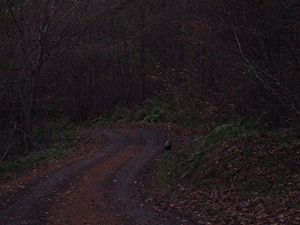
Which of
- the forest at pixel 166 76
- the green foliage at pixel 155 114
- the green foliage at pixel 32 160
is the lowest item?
the green foliage at pixel 32 160

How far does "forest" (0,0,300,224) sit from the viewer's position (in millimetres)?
13703

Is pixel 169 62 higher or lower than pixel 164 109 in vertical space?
higher

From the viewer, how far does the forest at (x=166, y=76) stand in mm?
13703

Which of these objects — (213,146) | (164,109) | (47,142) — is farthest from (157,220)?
(164,109)

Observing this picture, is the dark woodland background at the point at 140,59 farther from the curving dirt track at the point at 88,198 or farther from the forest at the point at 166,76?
the curving dirt track at the point at 88,198

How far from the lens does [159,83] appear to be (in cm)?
3925

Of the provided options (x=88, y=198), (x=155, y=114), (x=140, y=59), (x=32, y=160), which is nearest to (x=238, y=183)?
(x=88, y=198)

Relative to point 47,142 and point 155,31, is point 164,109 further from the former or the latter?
point 47,142

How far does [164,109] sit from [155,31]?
7.74 meters

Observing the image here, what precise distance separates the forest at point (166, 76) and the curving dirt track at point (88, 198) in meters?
1.87

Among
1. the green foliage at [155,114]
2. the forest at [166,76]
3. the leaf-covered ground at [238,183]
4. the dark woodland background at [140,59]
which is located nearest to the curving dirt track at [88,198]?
the leaf-covered ground at [238,183]

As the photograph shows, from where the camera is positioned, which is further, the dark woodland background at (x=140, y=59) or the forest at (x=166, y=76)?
the dark woodland background at (x=140, y=59)

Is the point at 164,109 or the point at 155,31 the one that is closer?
the point at 164,109

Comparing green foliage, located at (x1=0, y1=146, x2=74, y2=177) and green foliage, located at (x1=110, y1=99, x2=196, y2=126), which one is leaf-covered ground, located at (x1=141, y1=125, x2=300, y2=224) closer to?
green foliage, located at (x1=0, y1=146, x2=74, y2=177)
